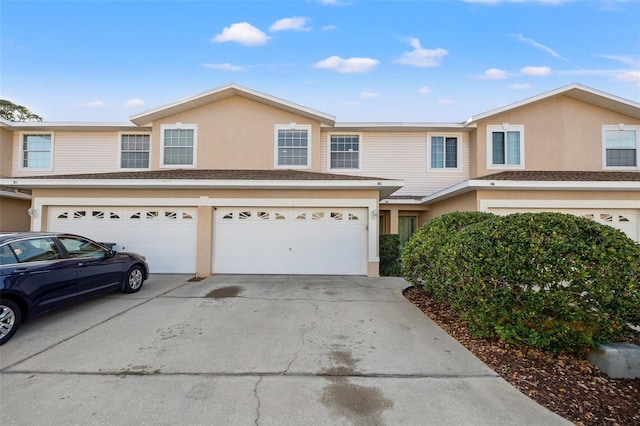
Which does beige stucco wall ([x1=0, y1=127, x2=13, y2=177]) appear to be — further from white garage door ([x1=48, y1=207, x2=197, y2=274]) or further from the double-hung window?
the double-hung window

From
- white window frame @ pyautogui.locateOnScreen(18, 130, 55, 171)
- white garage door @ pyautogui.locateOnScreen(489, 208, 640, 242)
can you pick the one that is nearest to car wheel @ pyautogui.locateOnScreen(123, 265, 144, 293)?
white window frame @ pyautogui.locateOnScreen(18, 130, 55, 171)

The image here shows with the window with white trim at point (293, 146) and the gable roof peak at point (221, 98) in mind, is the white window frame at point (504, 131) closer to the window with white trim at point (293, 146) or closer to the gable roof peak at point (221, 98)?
the gable roof peak at point (221, 98)

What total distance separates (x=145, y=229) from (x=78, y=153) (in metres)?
6.24

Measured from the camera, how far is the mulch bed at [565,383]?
2.82 metres

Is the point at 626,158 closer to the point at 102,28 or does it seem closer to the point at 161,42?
the point at 161,42

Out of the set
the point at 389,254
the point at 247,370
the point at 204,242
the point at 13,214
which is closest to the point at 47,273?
the point at 247,370

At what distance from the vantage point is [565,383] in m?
3.32

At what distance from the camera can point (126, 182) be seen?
8.83 m

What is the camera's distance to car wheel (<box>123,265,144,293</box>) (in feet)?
22.7

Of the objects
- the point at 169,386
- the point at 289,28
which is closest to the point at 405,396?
the point at 169,386

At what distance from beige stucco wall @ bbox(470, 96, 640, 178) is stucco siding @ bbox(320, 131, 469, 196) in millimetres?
1050

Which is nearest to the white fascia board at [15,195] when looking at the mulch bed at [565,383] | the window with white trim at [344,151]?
the window with white trim at [344,151]

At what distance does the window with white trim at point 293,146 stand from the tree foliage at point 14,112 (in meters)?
22.7

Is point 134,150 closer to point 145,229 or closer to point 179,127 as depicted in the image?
point 179,127
